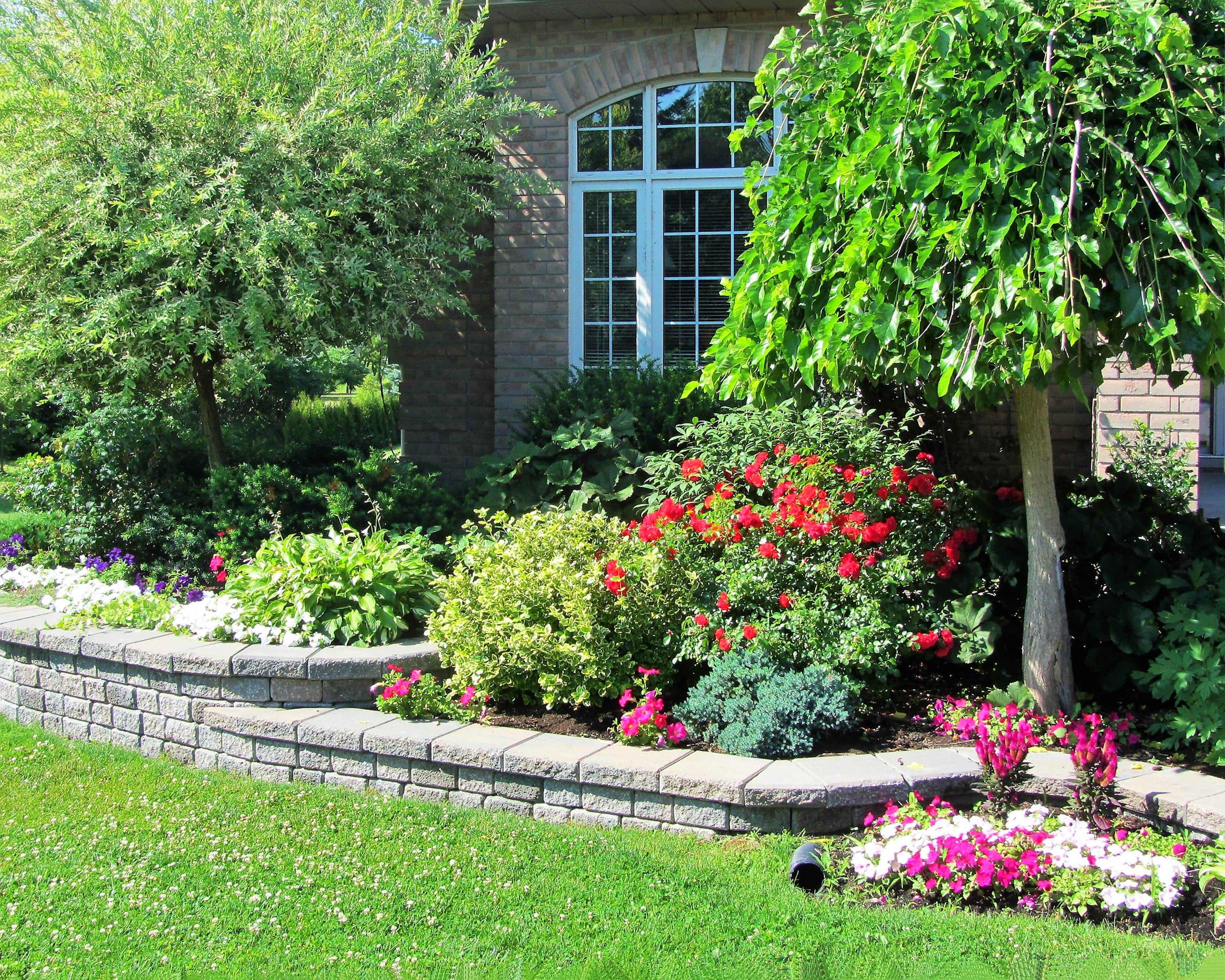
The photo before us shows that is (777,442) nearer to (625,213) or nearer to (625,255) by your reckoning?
(625,255)

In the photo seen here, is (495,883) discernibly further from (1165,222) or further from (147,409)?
(147,409)

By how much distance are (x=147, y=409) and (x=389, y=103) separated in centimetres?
268

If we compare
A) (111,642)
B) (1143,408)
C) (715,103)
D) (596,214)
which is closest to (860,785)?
(111,642)

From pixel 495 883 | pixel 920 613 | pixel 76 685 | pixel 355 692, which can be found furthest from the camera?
pixel 76 685

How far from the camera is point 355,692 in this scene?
4477 mm

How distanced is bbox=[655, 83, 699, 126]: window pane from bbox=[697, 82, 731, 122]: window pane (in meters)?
0.05

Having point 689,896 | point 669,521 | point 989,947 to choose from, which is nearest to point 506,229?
point 669,521

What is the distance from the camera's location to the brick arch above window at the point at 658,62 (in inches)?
275

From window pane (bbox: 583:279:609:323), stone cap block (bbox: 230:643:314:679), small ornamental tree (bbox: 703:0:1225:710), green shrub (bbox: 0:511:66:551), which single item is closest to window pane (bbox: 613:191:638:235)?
window pane (bbox: 583:279:609:323)

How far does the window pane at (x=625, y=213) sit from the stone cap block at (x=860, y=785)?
4893 mm

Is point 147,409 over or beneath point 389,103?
beneath

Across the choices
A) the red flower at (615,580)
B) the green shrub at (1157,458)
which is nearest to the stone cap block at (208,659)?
the red flower at (615,580)

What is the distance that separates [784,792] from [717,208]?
197 inches

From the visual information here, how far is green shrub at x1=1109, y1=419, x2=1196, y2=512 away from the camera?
5.82 m
